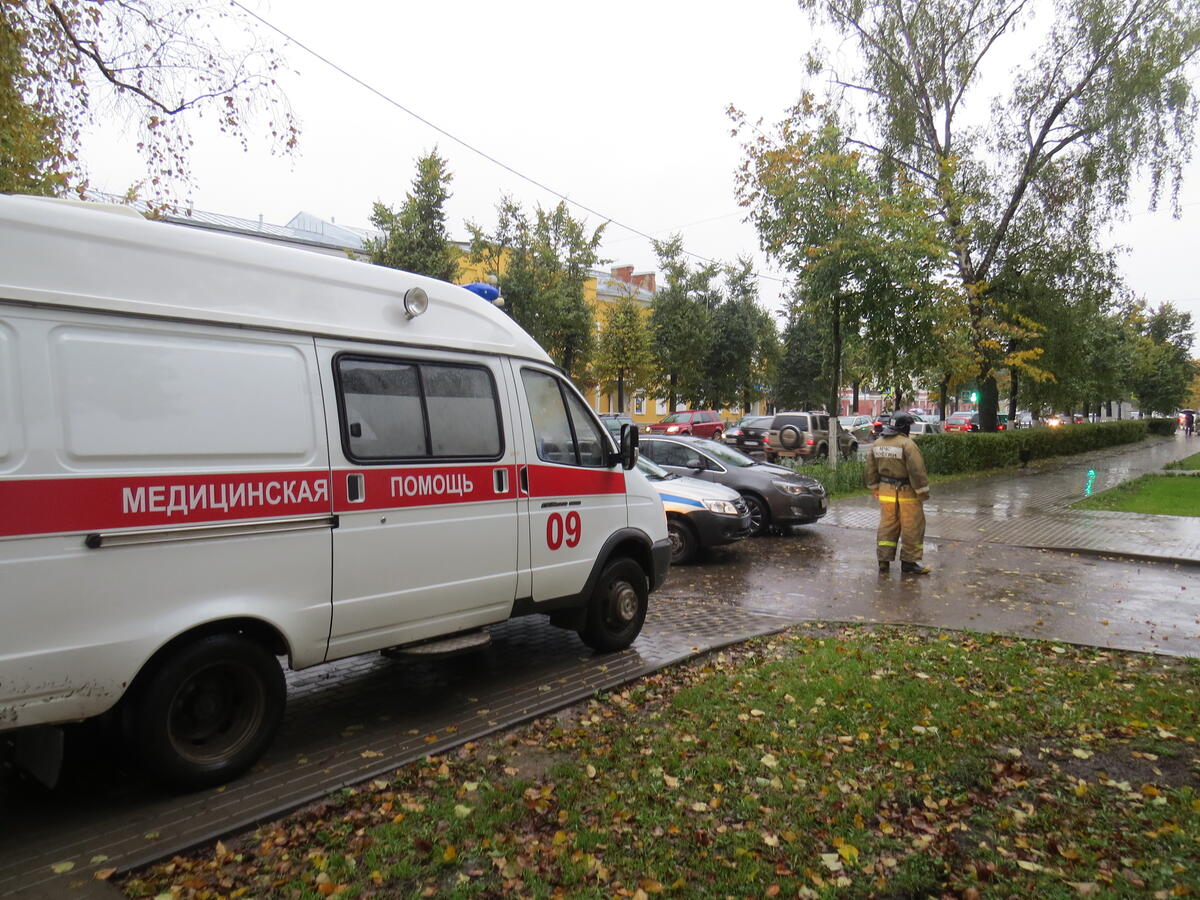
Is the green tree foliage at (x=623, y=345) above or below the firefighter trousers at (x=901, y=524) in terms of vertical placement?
above

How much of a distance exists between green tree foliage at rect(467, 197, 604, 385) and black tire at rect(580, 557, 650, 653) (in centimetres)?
2350

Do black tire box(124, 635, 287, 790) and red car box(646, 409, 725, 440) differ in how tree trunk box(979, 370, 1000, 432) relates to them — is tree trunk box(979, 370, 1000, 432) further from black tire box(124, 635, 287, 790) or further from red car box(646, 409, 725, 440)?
black tire box(124, 635, 287, 790)

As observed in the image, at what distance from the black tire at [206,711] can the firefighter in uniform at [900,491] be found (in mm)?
7540

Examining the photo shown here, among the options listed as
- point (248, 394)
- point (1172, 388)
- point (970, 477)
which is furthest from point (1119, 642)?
point (1172, 388)

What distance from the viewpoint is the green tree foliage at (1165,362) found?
55763mm

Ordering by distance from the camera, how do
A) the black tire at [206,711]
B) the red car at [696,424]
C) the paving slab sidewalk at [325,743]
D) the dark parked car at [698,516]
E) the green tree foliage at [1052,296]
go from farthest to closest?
1. the red car at [696,424]
2. the green tree foliage at [1052,296]
3. the dark parked car at [698,516]
4. the black tire at [206,711]
5. the paving slab sidewalk at [325,743]

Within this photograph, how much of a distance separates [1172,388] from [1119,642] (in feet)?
206

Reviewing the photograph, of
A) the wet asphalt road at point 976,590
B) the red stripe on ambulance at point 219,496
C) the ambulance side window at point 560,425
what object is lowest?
the wet asphalt road at point 976,590

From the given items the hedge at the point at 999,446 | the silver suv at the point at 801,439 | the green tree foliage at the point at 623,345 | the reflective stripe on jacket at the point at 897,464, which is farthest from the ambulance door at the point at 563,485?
the green tree foliage at the point at 623,345

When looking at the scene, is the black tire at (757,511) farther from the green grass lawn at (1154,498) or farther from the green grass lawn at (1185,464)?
the green grass lawn at (1185,464)

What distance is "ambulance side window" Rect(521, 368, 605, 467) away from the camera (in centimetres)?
567

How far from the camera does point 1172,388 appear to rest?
2250 inches

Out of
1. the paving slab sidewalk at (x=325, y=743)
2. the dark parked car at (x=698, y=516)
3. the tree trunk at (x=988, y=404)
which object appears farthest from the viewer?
the tree trunk at (x=988, y=404)

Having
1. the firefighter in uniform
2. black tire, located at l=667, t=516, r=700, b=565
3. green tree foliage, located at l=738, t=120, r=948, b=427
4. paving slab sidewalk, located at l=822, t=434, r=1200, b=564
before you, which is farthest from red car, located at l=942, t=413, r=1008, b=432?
black tire, located at l=667, t=516, r=700, b=565
